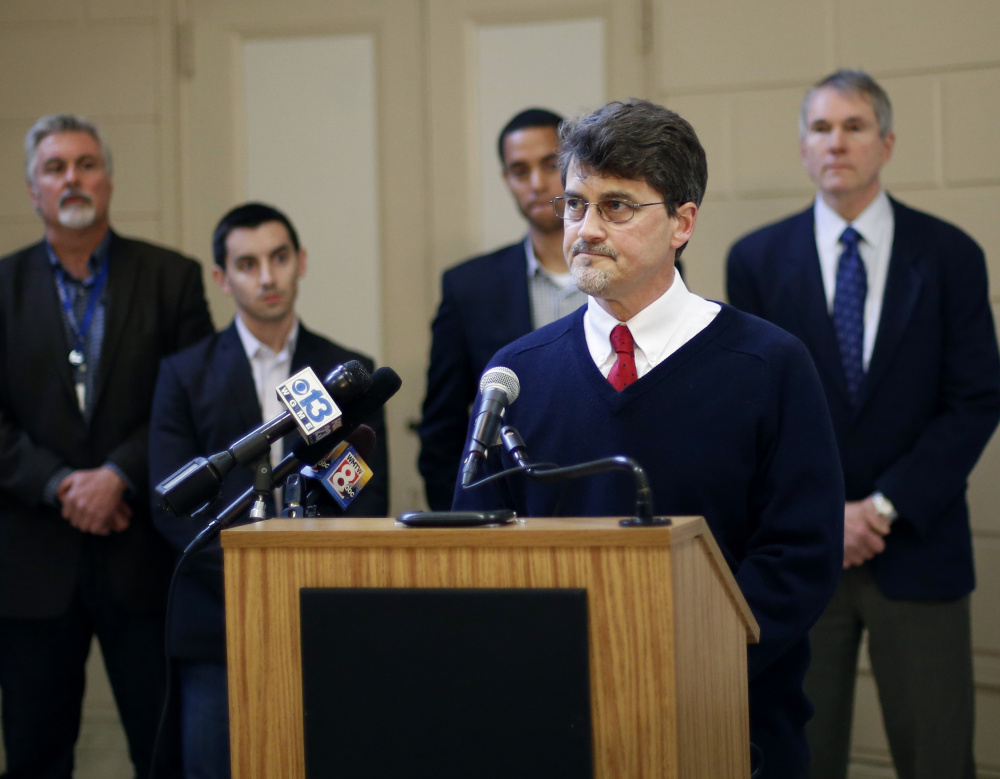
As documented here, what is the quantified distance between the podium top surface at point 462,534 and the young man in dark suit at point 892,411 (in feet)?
4.97

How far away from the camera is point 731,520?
168 centimetres

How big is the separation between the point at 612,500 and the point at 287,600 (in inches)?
23.6

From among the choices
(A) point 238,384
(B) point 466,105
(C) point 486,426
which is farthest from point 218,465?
(B) point 466,105

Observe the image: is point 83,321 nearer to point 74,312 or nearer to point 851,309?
point 74,312

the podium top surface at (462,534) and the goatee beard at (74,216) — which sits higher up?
the goatee beard at (74,216)

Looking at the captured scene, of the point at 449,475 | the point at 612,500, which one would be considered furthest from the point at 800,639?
the point at 449,475

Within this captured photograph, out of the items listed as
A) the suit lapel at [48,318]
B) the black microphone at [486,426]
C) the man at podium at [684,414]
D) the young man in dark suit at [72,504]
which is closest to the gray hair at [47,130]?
the young man in dark suit at [72,504]

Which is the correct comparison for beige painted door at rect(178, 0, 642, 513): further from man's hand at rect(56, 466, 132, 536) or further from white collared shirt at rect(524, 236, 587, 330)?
man's hand at rect(56, 466, 132, 536)

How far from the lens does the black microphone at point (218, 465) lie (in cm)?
135

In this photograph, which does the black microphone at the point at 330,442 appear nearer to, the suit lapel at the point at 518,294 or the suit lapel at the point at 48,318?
the suit lapel at the point at 518,294

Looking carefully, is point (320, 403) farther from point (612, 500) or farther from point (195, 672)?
point (195, 672)

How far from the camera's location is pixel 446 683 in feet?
3.92

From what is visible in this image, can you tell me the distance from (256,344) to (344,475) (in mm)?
1318

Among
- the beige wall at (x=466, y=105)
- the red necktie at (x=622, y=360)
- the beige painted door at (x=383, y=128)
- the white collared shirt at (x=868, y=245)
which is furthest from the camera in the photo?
the beige painted door at (x=383, y=128)
